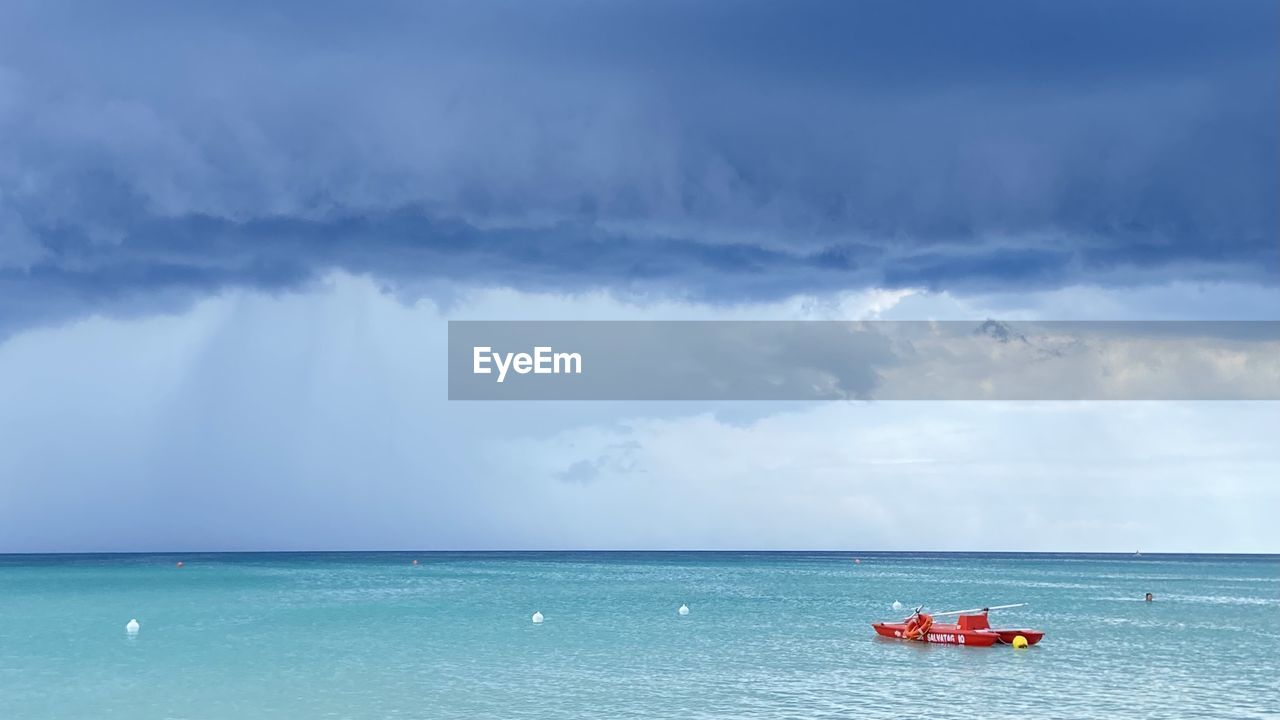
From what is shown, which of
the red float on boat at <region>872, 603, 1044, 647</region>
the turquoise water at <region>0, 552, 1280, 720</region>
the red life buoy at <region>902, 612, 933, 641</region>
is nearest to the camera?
the turquoise water at <region>0, 552, 1280, 720</region>

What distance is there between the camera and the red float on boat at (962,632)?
56.3 meters

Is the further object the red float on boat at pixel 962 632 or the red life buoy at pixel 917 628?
the red life buoy at pixel 917 628

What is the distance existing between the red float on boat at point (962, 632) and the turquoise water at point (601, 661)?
846mm

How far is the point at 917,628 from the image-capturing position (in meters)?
57.7

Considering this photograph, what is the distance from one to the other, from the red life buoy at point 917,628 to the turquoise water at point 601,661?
0.90m

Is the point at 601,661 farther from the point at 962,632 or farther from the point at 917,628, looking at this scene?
the point at 962,632

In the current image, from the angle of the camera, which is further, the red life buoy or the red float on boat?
the red life buoy

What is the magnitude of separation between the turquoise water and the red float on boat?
846mm

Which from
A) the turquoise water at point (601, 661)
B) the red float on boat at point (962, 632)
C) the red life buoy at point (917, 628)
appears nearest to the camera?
the turquoise water at point (601, 661)

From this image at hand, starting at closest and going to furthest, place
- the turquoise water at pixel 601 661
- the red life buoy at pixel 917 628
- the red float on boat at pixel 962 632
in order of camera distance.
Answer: the turquoise water at pixel 601 661 < the red float on boat at pixel 962 632 < the red life buoy at pixel 917 628

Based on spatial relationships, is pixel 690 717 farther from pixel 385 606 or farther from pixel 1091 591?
pixel 1091 591

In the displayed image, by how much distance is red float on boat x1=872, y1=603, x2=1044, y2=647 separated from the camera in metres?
56.3

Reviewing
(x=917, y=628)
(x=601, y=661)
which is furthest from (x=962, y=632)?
(x=601, y=661)

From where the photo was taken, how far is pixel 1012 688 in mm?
43219
